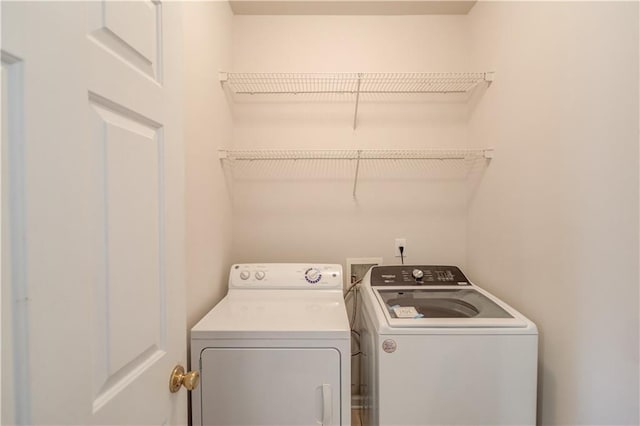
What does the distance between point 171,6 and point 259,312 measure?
49.6 inches

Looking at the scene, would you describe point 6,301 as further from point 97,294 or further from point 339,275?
point 339,275

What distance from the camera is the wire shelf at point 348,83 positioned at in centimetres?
179

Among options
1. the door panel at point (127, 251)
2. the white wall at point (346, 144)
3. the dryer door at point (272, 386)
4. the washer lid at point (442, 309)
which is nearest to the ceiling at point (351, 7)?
the white wall at point (346, 144)

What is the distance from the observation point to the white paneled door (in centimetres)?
41

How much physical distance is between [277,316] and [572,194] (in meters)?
1.33

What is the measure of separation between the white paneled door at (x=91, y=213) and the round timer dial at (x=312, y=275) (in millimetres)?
976

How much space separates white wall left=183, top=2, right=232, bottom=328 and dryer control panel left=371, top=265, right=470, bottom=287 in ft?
3.10

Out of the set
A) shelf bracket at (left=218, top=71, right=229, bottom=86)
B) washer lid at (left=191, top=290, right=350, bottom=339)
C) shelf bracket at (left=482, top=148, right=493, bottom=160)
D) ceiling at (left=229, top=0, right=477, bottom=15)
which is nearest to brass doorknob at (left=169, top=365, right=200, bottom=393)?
washer lid at (left=191, top=290, right=350, bottom=339)

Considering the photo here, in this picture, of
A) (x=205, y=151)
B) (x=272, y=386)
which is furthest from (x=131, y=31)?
(x=272, y=386)

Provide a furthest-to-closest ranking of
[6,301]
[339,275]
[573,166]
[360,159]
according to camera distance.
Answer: [360,159] → [339,275] → [573,166] → [6,301]

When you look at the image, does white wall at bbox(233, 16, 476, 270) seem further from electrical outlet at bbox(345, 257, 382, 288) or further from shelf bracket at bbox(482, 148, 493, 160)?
shelf bracket at bbox(482, 148, 493, 160)

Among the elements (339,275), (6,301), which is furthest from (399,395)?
(6,301)

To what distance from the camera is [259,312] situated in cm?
147

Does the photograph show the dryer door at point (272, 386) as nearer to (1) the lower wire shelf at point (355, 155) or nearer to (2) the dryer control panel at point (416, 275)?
(2) the dryer control panel at point (416, 275)
